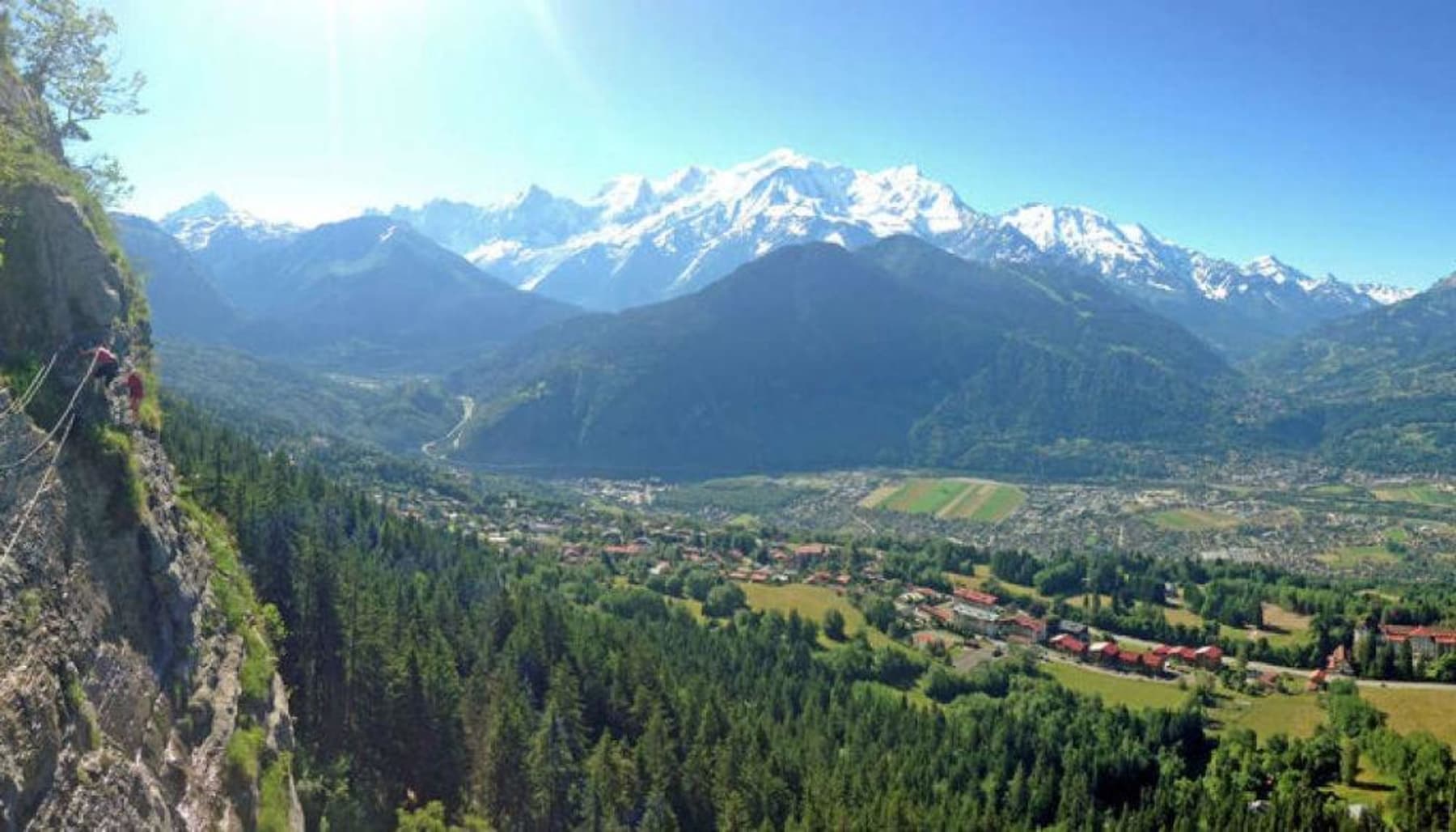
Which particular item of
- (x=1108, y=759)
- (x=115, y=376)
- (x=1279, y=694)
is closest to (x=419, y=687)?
(x=115, y=376)

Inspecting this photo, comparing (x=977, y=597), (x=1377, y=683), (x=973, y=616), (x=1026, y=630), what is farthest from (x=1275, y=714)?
(x=977, y=597)

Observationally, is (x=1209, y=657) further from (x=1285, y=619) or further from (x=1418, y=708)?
(x=1285, y=619)

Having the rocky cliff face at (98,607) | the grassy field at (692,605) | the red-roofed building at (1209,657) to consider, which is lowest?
the grassy field at (692,605)

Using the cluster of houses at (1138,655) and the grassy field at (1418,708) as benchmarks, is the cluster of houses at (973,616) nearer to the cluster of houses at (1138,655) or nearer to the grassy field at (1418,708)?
the cluster of houses at (1138,655)

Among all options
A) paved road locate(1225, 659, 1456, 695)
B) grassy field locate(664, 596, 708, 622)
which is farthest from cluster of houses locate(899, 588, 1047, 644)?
grassy field locate(664, 596, 708, 622)

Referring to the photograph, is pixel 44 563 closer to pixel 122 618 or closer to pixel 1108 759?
pixel 122 618

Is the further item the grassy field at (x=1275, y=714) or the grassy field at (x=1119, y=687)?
the grassy field at (x=1119, y=687)

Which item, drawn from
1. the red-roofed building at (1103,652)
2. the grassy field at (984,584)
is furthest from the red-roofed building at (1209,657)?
the grassy field at (984,584)

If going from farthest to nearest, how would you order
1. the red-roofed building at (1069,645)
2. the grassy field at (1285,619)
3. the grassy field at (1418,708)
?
the grassy field at (1285,619)
the red-roofed building at (1069,645)
the grassy field at (1418,708)
